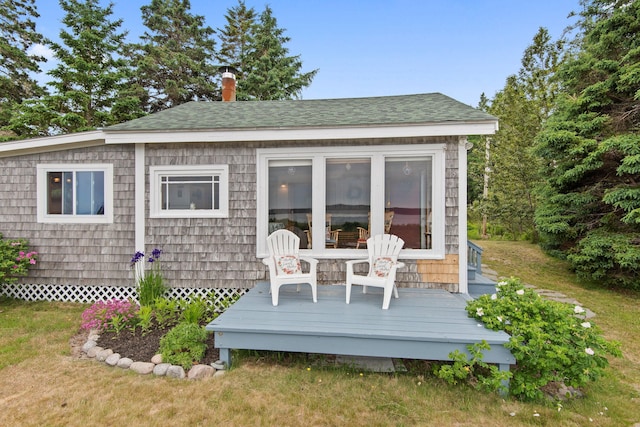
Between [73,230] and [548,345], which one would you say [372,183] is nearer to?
[548,345]

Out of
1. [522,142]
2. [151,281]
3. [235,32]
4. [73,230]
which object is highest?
[235,32]

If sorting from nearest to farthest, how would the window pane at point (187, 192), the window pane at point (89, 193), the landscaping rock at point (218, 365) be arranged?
the landscaping rock at point (218, 365) → the window pane at point (187, 192) → the window pane at point (89, 193)

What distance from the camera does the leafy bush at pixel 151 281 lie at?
407 centimetres

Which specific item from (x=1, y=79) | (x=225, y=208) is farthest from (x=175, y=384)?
(x=1, y=79)

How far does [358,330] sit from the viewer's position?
271 centimetres

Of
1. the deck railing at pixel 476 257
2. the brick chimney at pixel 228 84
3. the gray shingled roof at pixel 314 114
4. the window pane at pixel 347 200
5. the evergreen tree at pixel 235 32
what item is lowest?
the deck railing at pixel 476 257

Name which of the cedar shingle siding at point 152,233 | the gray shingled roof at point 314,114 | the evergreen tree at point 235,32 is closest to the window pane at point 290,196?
the cedar shingle siding at point 152,233

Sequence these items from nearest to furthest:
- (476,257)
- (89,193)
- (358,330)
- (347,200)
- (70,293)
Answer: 1. (358,330)
2. (347,200)
3. (89,193)
4. (70,293)
5. (476,257)

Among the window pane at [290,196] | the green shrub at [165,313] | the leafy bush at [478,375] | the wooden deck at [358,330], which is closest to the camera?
the leafy bush at [478,375]

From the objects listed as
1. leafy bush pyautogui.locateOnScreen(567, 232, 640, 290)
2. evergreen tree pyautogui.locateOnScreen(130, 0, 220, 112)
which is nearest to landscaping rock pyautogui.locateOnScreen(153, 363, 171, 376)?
leafy bush pyautogui.locateOnScreen(567, 232, 640, 290)

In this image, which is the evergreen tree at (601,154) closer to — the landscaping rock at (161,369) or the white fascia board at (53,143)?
the landscaping rock at (161,369)

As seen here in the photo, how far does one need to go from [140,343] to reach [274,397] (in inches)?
68.4

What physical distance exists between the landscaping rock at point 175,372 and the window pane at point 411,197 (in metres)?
3.01

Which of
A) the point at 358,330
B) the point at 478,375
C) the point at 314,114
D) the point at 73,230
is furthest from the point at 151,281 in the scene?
the point at 478,375
